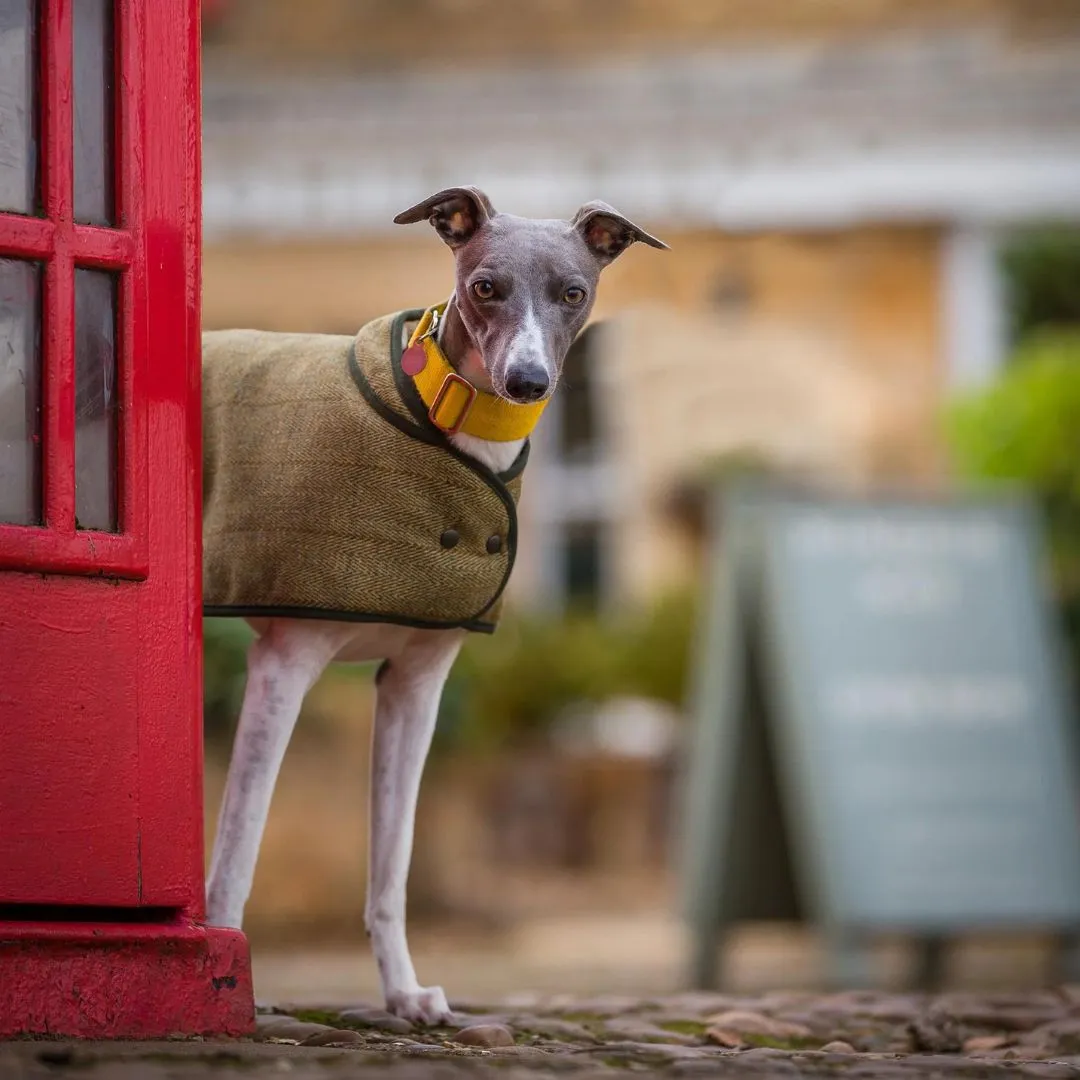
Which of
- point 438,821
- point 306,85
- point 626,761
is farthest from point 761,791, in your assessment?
point 306,85

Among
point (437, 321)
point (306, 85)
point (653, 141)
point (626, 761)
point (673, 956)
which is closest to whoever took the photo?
point (437, 321)

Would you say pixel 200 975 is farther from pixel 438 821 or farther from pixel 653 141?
pixel 653 141

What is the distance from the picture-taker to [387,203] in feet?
43.8

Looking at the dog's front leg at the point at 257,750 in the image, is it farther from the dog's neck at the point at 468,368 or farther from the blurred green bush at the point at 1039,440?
the blurred green bush at the point at 1039,440

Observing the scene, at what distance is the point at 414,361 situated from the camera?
11.0 ft

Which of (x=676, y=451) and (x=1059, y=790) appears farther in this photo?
(x=676, y=451)

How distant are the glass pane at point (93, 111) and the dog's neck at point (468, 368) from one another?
59 centimetres

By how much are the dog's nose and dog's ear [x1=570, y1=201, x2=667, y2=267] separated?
13.8 inches

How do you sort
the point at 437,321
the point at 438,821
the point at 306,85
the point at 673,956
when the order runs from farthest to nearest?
the point at 306,85 → the point at 438,821 → the point at 673,956 → the point at 437,321

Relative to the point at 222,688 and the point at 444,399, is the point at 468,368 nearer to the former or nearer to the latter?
the point at 444,399

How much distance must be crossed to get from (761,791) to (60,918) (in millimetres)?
4343

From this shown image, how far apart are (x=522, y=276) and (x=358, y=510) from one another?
1.60ft

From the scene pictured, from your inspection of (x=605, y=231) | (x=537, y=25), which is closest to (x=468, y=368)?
(x=605, y=231)

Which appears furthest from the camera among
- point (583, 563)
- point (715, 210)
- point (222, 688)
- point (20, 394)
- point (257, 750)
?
point (583, 563)
